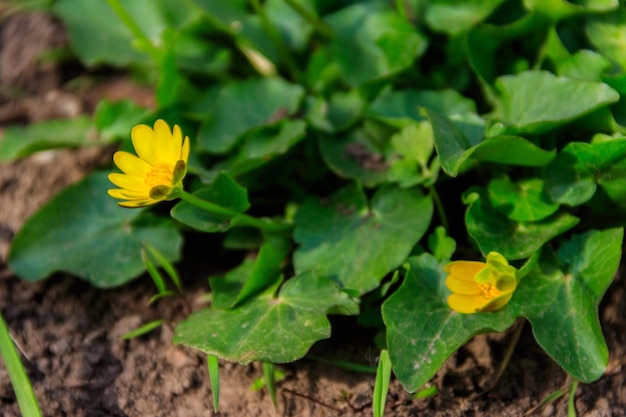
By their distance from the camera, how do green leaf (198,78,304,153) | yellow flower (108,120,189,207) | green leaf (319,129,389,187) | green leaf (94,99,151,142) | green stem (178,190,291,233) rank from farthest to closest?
1. green leaf (94,99,151,142)
2. green leaf (198,78,304,153)
3. green leaf (319,129,389,187)
4. green stem (178,190,291,233)
5. yellow flower (108,120,189,207)

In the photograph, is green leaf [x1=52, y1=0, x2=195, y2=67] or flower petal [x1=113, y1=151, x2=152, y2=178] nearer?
flower petal [x1=113, y1=151, x2=152, y2=178]

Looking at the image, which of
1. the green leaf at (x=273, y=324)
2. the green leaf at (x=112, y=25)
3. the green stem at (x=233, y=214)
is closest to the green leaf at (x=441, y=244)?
the green leaf at (x=273, y=324)

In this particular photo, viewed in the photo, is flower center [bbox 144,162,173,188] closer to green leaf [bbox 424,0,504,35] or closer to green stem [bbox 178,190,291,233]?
green stem [bbox 178,190,291,233]

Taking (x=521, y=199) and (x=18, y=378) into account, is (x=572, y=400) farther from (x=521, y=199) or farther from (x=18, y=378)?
(x=18, y=378)

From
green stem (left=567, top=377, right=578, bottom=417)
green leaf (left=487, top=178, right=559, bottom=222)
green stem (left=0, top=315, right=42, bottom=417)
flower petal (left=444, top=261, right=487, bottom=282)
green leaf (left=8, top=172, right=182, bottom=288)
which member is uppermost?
green stem (left=0, top=315, right=42, bottom=417)

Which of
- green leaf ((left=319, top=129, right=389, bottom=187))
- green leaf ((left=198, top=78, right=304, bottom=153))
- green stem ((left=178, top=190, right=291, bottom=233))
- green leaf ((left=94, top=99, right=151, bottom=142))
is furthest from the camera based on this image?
green leaf ((left=94, top=99, right=151, bottom=142))

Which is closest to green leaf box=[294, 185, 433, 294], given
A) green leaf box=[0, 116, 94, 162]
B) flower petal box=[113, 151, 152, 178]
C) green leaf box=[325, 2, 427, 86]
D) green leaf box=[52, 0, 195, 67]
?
green leaf box=[325, 2, 427, 86]
